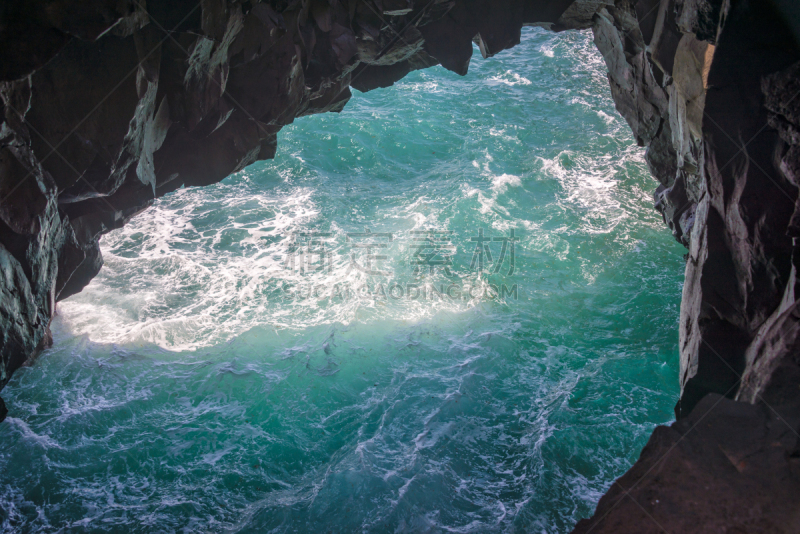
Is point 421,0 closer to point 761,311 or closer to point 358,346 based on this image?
point 358,346

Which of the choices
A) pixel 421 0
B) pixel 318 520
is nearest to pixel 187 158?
pixel 421 0

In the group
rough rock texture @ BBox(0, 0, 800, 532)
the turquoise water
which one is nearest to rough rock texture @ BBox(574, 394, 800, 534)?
rough rock texture @ BBox(0, 0, 800, 532)

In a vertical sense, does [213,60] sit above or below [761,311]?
above

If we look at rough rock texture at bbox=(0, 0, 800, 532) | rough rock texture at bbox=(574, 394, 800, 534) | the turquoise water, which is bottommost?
the turquoise water

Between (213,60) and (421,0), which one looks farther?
(421,0)

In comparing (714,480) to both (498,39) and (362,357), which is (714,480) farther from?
(498,39)

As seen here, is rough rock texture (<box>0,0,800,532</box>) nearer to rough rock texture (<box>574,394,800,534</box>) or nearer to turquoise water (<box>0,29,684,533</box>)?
rough rock texture (<box>574,394,800,534</box>)
